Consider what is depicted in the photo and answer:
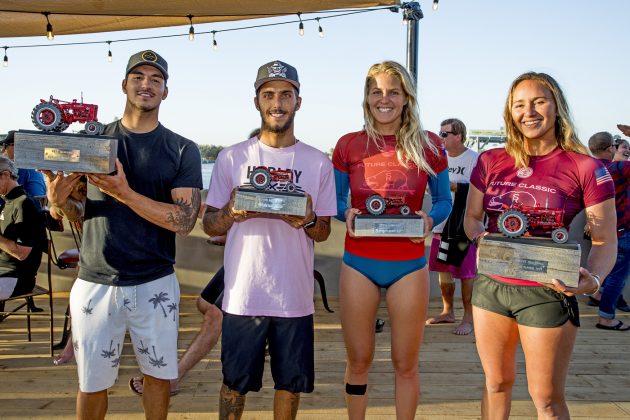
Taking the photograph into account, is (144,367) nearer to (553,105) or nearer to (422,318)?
(422,318)

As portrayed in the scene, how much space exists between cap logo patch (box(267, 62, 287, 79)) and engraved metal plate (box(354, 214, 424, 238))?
770 mm

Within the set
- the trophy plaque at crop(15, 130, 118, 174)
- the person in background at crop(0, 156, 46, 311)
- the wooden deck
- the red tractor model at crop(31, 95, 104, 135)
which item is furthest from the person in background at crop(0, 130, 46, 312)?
the trophy plaque at crop(15, 130, 118, 174)

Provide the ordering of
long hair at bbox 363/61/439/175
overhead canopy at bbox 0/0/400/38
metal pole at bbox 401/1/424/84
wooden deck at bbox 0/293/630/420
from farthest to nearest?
metal pole at bbox 401/1/424/84 < overhead canopy at bbox 0/0/400/38 < wooden deck at bbox 0/293/630/420 < long hair at bbox 363/61/439/175

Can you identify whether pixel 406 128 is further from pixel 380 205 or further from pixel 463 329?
pixel 463 329

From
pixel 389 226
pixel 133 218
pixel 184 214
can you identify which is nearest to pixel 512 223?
pixel 389 226

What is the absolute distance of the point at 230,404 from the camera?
2.48m

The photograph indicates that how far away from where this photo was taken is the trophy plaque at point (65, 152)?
2.24 metres

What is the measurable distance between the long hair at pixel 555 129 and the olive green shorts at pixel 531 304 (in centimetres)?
54

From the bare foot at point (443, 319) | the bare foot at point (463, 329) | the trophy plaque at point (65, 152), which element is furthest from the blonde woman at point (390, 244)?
the bare foot at point (443, 319)

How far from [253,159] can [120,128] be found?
64 cm

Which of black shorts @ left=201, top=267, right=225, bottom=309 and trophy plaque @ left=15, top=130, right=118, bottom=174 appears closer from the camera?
trophy plaque @ left=15, top=130, right=118, bottom=174

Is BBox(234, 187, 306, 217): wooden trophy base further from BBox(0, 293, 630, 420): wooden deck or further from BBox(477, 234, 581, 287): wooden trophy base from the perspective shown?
BBox(0, 293, 630, 420): wooden deck

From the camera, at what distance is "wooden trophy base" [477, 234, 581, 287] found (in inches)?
81.4

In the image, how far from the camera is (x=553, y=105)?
88.6 inches
